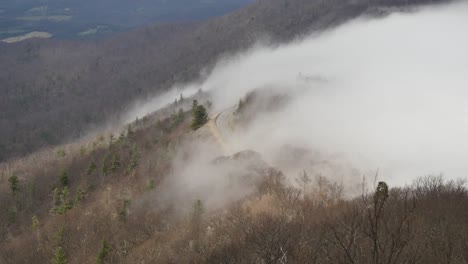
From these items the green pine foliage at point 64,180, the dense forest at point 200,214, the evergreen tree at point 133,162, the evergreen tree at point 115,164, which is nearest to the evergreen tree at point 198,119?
the dense forest at point 200,214

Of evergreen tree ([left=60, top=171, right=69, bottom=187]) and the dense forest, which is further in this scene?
evergreen tree ([left=60, top=171, right=69, bottom=187])

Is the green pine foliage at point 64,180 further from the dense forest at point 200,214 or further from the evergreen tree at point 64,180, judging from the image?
the dense forest at point 200,214

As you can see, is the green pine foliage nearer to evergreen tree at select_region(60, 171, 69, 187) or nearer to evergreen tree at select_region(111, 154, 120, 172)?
evergreen tree at select_region(60, 171, 69, 187)

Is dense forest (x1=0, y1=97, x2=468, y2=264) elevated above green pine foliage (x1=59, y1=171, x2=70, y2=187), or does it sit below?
above

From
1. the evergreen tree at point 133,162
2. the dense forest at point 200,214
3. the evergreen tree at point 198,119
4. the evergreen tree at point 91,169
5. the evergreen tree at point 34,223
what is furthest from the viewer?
the evergreen tree at point 91,169

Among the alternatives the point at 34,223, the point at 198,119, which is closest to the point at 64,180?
the point at 34,223

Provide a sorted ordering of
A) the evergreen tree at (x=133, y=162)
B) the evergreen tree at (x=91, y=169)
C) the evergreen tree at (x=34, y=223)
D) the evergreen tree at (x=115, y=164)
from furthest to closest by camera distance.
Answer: the evergreen tree at (x=91, y=169) → the evergreen tree at (x=115, y=164) → the evergreen tree at (x=133, y=162) → the evergreen tree at (x=34, y=223)

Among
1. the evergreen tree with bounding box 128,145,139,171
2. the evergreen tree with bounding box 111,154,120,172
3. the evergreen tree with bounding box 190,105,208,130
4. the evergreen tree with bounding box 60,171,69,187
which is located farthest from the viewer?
the evergreen tree with bounding box 60,171,69,187

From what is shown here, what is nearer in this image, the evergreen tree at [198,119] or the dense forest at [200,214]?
the dense forest at [200,214]

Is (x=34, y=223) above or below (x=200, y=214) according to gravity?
below

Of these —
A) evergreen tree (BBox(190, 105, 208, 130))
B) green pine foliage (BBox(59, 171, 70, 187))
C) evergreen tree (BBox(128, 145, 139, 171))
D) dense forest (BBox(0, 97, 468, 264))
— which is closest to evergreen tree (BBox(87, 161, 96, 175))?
dense forest (BBox(0, 97, 468, 264))

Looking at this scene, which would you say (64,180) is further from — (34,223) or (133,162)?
(133,162)
